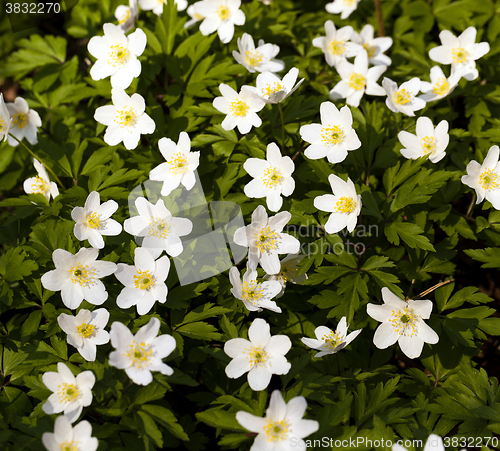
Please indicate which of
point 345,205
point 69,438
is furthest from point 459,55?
point 69,438

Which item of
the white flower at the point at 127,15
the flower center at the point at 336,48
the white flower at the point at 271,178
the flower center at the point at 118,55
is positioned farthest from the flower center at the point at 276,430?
the white flower at the point at 127,15

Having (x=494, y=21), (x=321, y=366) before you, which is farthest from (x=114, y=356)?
(x=494, y=21)

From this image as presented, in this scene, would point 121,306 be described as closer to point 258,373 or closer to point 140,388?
point 140,388

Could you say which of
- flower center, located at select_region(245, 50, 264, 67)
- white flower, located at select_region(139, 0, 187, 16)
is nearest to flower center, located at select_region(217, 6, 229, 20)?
flower center, located at select_region(245, 50, 264, 67)

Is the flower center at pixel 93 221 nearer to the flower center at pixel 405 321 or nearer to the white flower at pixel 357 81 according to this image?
the flower center at pixel 405 321

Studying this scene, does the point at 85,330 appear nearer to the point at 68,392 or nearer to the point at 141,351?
the point at 68,392

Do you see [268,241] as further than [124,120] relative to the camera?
No
